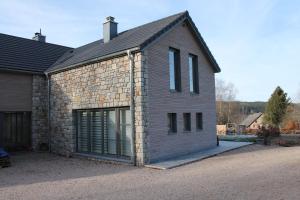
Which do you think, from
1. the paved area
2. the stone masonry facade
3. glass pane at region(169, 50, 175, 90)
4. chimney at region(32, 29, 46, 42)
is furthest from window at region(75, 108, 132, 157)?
chimney at region(32, 29, 46, 42)

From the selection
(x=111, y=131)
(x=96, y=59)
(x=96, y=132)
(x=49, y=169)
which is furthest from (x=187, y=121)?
(x=49, y=169)

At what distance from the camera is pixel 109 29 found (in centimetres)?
1608

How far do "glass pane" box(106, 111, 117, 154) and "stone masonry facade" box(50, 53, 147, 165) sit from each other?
465mm

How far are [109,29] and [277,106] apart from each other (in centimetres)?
2486

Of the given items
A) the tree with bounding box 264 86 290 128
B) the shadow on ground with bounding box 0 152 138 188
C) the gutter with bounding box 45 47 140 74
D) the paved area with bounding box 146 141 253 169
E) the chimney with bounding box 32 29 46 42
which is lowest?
the shadow on ground with bounding box 0 152 138 188

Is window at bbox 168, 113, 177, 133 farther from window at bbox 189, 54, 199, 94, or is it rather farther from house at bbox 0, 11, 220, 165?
window at bbox 189, 54, 199, 94

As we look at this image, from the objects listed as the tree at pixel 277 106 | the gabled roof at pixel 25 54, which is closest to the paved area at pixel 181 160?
the gabled roof at pixel 25 54

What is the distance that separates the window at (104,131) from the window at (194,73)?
14.2 ft

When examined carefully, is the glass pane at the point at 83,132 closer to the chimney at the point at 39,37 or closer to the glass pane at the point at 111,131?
the glass pane at the point at 111,131

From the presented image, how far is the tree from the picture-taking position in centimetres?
3469

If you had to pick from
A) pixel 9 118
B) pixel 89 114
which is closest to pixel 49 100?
pixel 9 118

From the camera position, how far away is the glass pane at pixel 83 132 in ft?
46.1

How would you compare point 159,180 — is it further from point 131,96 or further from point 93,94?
point 93,94

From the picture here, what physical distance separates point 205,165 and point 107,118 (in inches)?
175
